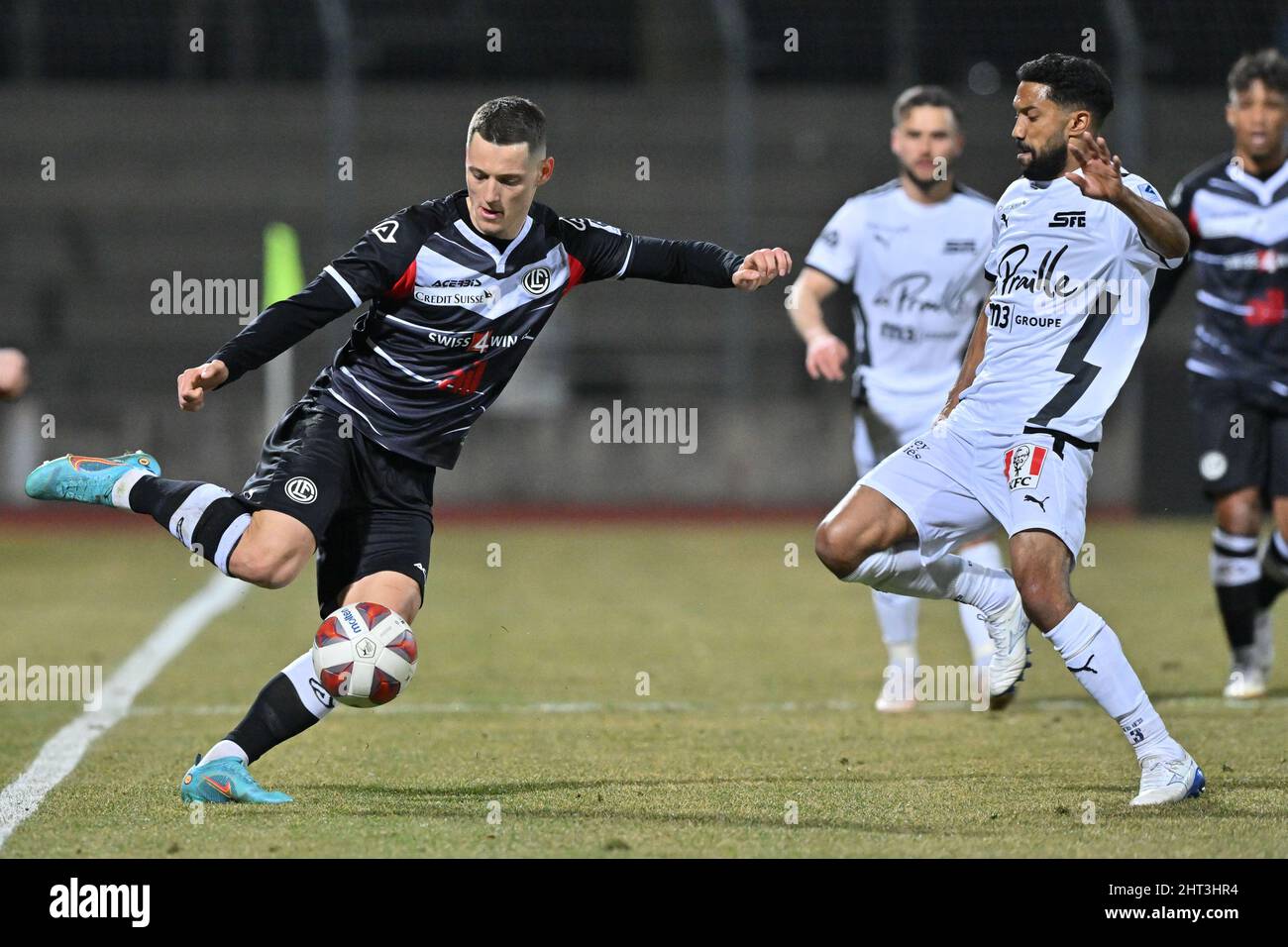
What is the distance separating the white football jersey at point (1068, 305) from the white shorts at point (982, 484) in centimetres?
Answer: 8

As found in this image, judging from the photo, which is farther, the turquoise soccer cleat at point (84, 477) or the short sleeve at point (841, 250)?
the short sleeve at point (841, 250)

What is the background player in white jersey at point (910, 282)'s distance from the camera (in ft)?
25.1

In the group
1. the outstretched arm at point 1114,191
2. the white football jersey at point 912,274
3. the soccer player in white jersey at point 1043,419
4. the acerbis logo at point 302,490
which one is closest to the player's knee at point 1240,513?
the white football jersey at point 912,274

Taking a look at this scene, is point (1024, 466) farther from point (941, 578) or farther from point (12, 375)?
point (12, 375)

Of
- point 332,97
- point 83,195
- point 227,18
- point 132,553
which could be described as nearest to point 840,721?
point 132,553

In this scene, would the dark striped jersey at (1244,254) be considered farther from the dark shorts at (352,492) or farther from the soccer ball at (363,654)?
the soccer ball at (363,654)

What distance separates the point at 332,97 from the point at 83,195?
4.65m

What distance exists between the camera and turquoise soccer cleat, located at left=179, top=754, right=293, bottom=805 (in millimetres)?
5230

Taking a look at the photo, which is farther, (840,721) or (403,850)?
(840,721)

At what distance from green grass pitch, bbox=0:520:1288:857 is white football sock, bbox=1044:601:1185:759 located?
0.20 metres

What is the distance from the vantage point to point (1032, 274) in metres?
5.55

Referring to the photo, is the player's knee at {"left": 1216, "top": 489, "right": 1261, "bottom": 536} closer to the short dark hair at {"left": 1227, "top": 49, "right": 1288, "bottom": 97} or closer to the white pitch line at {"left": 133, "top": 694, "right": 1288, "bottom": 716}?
the white pitch line at {"left": 133, "top": 694, "right": 1288, "bottom": 716}

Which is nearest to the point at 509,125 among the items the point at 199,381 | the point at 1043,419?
the point at 199,381
